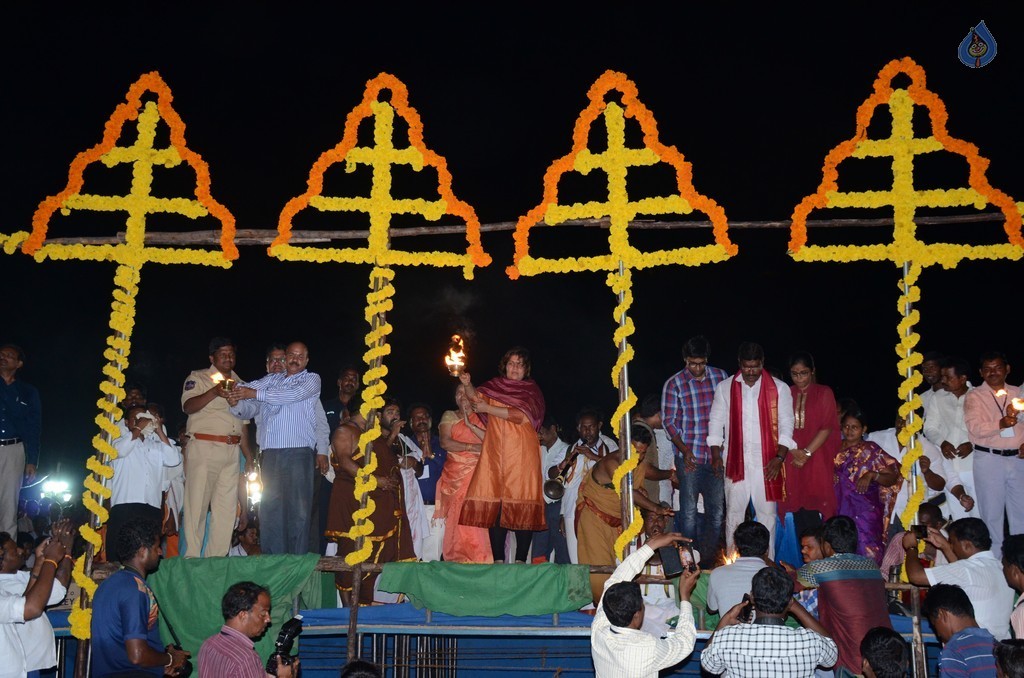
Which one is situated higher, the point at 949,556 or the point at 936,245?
the point at 936,245

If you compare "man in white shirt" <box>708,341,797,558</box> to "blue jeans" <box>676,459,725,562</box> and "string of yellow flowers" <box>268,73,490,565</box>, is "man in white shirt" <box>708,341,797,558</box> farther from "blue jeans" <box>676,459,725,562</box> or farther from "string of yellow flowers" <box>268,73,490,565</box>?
"string of yellow flowers" <box>268,73,490,565</box>

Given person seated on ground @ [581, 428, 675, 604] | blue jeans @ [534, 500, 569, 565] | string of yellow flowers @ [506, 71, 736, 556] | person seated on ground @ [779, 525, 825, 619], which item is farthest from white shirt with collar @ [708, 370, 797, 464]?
blue jeans @ [534, 500, 569, 565]

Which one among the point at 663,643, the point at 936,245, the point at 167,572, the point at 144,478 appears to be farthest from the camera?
the point at 144,478

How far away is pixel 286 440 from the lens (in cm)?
872

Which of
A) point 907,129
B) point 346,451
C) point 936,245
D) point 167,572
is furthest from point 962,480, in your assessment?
point 167,572

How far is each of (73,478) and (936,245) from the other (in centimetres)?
1049

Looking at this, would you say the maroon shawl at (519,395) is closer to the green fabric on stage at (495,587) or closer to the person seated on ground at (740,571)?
the green fabric on stage at (495,587)

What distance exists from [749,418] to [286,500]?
158 inches

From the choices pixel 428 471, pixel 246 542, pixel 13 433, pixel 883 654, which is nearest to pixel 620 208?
pixel 428 471

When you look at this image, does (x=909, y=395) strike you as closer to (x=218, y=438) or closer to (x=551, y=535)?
(x=551, y=535)

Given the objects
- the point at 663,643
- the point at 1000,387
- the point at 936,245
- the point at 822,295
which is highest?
the point at 822,295

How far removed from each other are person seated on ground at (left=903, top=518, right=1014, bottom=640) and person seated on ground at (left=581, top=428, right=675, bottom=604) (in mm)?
2740

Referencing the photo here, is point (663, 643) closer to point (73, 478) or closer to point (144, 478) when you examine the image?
point (144, 478)

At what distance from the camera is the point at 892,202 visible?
8.02m
